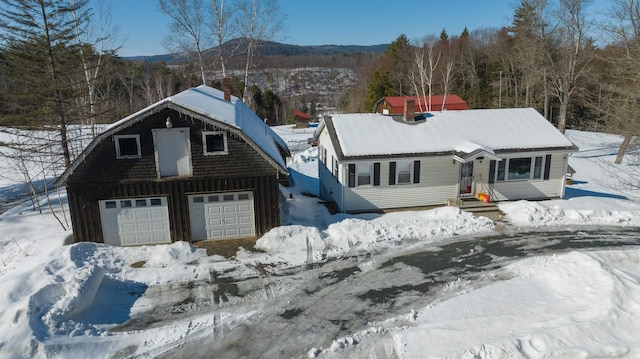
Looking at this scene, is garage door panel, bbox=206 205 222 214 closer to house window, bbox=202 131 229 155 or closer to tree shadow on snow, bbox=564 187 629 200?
house window, bbox=202 131 229 155

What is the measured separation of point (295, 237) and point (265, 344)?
253 inches

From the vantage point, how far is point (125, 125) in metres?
14.8

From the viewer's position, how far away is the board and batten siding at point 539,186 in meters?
20.5

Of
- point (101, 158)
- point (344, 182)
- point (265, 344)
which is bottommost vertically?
point (265, 344)

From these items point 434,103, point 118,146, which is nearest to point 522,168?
point 118,146

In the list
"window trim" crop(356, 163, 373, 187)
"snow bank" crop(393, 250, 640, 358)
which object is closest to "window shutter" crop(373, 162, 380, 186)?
"window trim" crop(356, 163, 373, 187)

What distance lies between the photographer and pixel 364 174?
19.4 meters

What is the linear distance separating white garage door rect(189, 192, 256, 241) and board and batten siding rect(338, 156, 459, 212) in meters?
5.05

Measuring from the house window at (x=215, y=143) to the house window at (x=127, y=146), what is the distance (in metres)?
2.46

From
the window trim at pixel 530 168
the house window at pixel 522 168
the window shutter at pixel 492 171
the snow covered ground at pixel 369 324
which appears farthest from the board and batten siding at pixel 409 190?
the house window at pixel 522 168

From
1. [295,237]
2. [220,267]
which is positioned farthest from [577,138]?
[220,267]

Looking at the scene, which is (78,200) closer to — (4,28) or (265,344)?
(265,344)

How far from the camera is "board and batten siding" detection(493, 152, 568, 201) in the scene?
809 inches

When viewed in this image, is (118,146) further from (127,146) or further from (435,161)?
(435,161)
